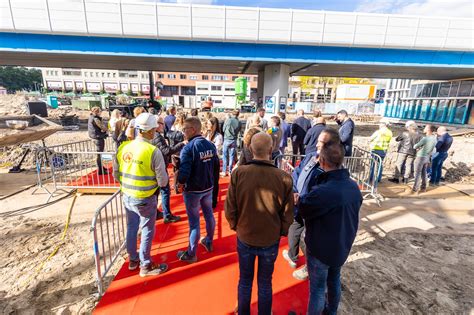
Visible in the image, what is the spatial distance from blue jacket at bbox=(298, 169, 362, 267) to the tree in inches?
4118

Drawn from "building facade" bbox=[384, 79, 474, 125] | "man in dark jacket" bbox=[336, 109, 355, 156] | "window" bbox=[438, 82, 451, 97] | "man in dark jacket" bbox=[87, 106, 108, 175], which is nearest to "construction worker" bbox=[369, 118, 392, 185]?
"man in dark jacket" bbox=[336, 109, 355, 156]

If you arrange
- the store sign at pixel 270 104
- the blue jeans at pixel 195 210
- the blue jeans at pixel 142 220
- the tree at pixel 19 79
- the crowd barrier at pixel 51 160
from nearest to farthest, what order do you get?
1. the blue jeans at pixel 142 220
2. the blue jeans at pixel 195 210
3. the crowd barrier at pixel 51 160
4. the store sign at pixel 270 104
5. the tree at pixel 19 79

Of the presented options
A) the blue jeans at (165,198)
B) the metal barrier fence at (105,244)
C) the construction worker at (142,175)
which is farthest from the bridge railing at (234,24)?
the construction worker at (142,175)

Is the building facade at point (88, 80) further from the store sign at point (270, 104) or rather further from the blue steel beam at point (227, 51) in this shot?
the store sign at point (270, 104)

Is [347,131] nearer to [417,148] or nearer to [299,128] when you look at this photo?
[299,128]

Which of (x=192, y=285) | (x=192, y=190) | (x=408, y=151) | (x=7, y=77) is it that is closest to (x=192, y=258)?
(x=192, y=285)

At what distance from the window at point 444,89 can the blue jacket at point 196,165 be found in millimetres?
29557

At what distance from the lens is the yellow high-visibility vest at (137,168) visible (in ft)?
9.43

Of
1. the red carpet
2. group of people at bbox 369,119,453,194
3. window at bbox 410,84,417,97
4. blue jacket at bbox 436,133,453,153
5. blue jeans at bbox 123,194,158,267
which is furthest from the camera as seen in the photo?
window at bbox 410,84,417,97

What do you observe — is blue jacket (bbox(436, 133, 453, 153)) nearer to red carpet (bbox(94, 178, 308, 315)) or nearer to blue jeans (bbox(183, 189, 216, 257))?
red carpet (bbox(94, 178, 308, 315))

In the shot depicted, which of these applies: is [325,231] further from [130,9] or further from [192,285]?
[130,9]

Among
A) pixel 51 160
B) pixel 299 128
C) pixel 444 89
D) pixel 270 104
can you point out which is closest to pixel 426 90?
pixel 444 89

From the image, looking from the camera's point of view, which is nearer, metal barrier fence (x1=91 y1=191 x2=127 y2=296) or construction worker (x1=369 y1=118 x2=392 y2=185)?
metal barrier fence (x1=91 y1=191 x2=127 y2=296)

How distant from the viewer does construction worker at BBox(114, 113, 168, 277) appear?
288cm
